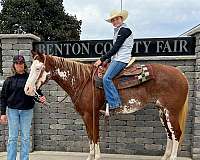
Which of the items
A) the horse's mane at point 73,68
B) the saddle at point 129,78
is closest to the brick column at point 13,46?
the horse's mane at point 73,68

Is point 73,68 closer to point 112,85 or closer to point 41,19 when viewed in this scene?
point 112,85

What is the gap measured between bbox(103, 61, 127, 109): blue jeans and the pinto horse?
0.15 meters

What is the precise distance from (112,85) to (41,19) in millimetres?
21469

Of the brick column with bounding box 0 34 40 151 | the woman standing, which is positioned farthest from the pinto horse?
the brick column with bounding box 0 34 40 151

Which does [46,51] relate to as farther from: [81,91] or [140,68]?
[140,68]

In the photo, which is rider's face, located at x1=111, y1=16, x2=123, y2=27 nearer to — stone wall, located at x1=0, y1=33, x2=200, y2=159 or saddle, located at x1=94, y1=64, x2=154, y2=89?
saddle, located at x1=94, y1=64, x2=154, y2=89

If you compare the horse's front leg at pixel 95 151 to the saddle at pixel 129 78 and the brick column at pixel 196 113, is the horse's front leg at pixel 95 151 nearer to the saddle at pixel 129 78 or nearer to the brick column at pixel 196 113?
the saddle at pixel 129 78

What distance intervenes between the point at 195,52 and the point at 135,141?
1865mm

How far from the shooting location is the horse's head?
13.9 feet

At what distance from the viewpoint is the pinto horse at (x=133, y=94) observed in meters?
4.57

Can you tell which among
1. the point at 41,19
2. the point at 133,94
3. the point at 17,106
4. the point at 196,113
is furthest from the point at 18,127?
the point at 41,19

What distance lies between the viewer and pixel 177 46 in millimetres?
5516

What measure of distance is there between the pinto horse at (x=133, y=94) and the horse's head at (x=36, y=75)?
39 mm

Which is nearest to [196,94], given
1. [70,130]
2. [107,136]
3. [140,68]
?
[140,68]
